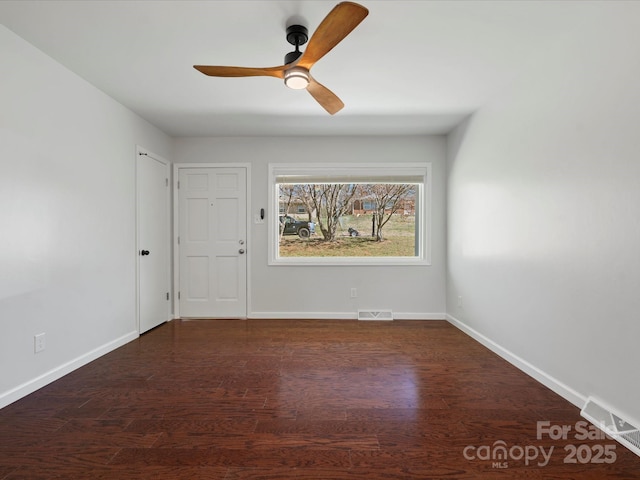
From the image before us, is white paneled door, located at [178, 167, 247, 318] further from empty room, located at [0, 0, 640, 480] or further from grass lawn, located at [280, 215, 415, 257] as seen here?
grass lawn, located at [280, 215, 415, 257]

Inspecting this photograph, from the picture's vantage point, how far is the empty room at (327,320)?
168 cm

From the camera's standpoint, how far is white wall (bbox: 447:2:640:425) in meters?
1.71

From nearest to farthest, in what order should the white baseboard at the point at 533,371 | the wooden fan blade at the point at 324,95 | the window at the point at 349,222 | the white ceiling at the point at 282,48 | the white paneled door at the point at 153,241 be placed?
the white ceiling at the point at 282,48, the white baseboard at the point at 533,371, the wooden fan blade at the point at 324,95, the white paneled door at the point at 153,241, the window at the point at 349,222

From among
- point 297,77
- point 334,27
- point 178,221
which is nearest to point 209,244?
point 178,221

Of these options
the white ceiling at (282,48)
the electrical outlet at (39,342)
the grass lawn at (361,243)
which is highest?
the white ceiling at (282,48)

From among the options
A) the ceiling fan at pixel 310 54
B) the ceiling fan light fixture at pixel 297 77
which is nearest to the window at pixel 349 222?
the ceiling fan at pixel 310 54

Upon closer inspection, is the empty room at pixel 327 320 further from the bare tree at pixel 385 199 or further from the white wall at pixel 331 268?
the bare tree at pixel 385 199

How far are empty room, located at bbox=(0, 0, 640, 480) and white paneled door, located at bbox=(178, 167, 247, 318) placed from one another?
0.24 metres

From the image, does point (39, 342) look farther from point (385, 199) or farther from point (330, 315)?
point (385, 199)

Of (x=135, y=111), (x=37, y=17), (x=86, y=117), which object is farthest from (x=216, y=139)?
(x=37, y=17)

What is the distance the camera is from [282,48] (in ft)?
7.48

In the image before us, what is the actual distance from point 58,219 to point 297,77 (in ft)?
6.84

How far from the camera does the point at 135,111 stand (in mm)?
3385

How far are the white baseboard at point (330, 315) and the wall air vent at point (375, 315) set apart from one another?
0.19 feet
